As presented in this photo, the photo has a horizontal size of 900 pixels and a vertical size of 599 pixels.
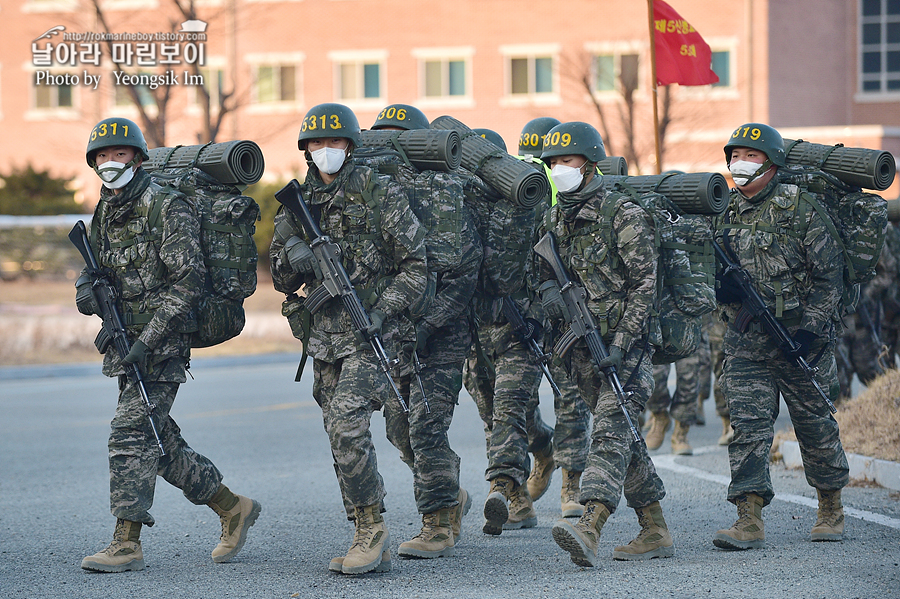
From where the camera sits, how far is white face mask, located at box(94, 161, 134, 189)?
5855 millimetres

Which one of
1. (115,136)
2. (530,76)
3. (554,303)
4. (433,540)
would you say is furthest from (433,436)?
(530,76)

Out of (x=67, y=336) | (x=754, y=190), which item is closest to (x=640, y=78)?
(x=67, y=336)

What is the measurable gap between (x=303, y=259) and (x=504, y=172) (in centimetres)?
129

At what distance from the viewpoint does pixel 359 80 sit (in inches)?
1361

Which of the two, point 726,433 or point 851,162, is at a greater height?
point 851,162

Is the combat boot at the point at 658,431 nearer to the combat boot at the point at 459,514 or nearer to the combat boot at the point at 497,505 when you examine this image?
the combat boot at the point at 497,505

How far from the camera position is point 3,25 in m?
35.9

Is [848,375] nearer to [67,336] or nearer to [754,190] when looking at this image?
[754,190]

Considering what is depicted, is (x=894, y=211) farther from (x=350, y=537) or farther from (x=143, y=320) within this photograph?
(x=143, y=320)

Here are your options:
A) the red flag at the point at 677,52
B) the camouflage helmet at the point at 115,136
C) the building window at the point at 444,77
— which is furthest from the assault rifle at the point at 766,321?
the building window at the point at 444,77

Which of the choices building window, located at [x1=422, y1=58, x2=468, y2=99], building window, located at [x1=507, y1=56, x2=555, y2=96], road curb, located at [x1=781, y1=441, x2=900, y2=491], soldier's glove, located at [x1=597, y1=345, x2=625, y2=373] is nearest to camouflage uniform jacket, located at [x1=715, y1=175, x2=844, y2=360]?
soldier's glove, located at [x1=597, y1=345, x2=625, y2=373]

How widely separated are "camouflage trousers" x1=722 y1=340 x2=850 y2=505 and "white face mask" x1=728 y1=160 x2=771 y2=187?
963mm

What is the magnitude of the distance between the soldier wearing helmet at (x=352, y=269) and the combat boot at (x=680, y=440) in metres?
4.10

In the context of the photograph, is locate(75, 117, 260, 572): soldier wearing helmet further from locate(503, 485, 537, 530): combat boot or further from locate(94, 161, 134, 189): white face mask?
locate(503, 485, 537, 530): combat boot
